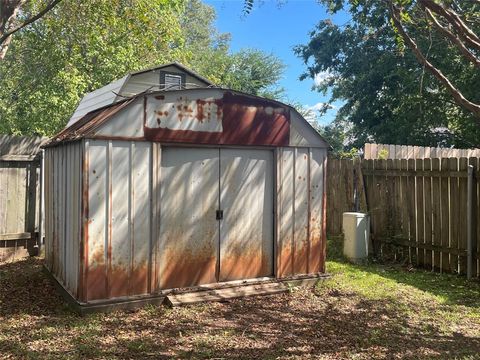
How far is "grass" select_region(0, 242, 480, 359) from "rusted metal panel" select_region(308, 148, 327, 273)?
0.40 m

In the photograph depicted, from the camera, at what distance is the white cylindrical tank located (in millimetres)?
8914

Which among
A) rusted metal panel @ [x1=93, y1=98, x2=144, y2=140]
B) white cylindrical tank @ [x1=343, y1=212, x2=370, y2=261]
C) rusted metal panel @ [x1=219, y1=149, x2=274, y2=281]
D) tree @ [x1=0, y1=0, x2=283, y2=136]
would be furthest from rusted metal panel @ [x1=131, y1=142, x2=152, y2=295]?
tree @ [x1=0, y1=0, x2=283, y2=136]

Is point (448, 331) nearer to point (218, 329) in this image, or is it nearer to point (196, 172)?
point (218, 329)

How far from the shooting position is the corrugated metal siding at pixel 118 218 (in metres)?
5.52

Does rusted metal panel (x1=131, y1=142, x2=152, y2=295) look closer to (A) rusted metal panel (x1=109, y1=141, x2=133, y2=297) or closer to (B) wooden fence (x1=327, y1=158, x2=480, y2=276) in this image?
(A) rusted metal panel (x1=109, y1=141, x2=133, y2=297)

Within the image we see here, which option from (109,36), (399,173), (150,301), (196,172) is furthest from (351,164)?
(109,36)

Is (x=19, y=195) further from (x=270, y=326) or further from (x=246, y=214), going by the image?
(x=270, y=326)

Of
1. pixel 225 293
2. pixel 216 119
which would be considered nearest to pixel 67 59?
pixel 216 119

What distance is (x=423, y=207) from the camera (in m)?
8.45

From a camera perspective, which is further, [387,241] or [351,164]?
[351,164]

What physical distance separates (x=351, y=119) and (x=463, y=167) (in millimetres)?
16130

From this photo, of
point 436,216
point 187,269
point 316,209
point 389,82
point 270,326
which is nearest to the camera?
point 270,326

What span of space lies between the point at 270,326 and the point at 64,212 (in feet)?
10.9

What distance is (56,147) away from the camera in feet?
22.7
